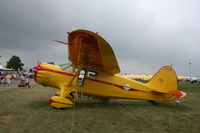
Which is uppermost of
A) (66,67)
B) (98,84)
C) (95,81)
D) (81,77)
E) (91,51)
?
(91,51)

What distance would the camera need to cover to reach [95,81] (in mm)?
7328

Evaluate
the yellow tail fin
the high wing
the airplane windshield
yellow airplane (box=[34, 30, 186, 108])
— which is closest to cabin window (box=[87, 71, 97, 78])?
yellow airplane (box=[34, 30, 186, 108])

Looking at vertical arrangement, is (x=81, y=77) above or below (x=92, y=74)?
below

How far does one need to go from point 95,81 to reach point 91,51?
1990mm

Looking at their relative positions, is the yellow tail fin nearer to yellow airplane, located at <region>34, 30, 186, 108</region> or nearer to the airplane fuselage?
yellow airplane, located at <region>34, 30, 186, 108</region>

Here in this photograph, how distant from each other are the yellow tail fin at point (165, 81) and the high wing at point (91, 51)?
2082 mm

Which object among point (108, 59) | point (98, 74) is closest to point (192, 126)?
point (108, 59)

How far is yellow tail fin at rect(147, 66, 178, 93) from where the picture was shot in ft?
25.6

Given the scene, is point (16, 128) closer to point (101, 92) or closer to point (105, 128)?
point (105, 128)

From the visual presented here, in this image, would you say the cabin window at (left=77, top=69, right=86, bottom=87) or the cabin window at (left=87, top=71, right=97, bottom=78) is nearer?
the cabin window at (left=77, top=69, right=86, bottom=87)

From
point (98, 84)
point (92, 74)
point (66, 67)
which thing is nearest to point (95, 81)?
point (98, 84)

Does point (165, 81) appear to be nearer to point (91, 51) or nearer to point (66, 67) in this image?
point (91, 51)

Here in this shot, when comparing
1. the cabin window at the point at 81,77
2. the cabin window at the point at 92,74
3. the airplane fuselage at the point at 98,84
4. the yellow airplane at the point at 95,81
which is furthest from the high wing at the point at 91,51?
the airplane fuselage at the point at 98,84

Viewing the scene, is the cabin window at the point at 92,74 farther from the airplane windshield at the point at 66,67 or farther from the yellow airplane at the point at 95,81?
the airplane windshield at the point at 66,67
